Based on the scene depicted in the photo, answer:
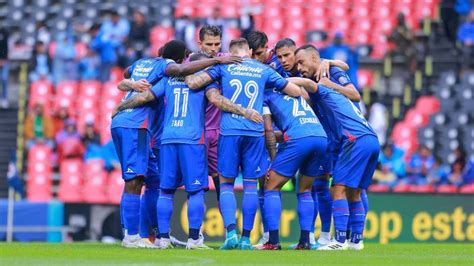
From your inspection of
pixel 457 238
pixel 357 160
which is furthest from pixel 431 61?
pixel 357 160

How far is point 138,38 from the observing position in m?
27.9

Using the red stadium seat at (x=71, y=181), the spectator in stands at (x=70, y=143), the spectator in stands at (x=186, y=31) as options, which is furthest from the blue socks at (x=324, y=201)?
the spectator in stands at (x=186, y=31)

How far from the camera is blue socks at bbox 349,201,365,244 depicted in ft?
46.1

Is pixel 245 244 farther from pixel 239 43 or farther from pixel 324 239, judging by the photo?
pixel 239 43

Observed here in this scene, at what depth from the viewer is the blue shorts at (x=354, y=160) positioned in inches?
541

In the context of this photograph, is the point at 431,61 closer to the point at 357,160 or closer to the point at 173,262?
the point at 357,160

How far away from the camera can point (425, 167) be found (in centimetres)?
2420

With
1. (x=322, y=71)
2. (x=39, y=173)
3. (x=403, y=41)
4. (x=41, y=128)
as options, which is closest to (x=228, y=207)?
(x=322, y=71)

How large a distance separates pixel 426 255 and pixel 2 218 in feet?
→ 35.4

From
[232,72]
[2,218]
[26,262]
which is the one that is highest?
[232,72]

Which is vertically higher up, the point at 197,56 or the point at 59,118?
the point at 197,56

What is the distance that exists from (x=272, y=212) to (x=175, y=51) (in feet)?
7.42

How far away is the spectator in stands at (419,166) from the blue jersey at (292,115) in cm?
1045

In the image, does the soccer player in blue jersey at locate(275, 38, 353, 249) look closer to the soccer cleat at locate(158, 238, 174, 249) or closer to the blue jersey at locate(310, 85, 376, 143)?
the blue jersey at locate(310, 85, 376, 143)
